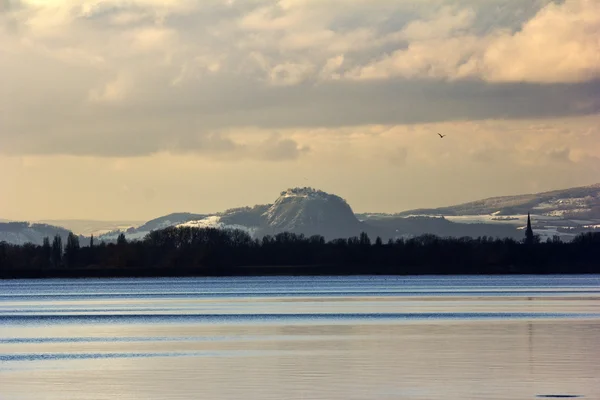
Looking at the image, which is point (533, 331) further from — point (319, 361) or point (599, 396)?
point (599, 396)

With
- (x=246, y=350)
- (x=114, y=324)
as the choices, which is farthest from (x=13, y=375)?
(x=114, y=324)

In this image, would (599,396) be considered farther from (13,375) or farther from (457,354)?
(13,375)

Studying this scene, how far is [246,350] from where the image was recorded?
54281 millimetres

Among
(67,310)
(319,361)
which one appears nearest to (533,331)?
(319,361)

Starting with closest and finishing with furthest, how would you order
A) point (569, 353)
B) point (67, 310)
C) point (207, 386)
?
point (207, 386) → point (569, 353) → point (67, 310)

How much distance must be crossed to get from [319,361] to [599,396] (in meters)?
14.2

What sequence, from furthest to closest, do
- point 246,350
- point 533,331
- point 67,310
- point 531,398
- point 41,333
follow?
point 67,310
point 41,333
point 533,331
point 246,350
point 531,398

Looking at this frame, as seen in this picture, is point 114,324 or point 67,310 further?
point 67,310

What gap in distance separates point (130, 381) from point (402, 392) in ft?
32.3

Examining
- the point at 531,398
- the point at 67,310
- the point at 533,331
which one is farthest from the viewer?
the point at 67,310

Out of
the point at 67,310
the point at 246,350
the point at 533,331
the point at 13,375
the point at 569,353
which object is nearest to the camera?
the point at 13,375

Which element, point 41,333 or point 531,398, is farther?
point 41,333

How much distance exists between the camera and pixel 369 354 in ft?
165

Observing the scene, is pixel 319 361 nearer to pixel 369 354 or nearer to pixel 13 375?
pixel 369 354
